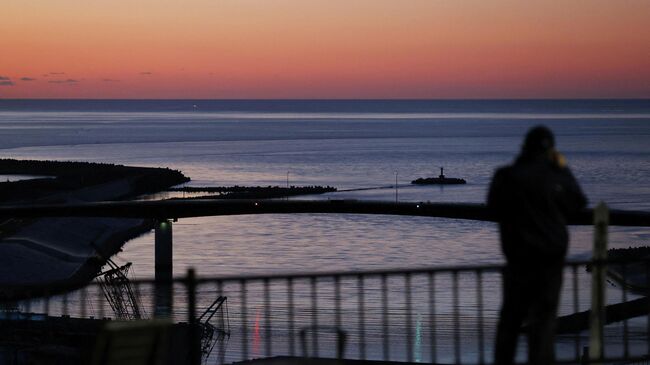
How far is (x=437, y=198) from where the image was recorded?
267 feet

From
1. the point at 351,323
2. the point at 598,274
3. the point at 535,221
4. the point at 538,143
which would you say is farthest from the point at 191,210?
the point at 538,143

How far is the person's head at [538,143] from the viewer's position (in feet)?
23.7

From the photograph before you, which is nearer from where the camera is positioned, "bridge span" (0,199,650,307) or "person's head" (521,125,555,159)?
"person's head" (521,125,555,159)

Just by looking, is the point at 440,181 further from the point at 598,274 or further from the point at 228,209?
the point at 598,274

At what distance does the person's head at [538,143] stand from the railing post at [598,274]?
4.61 feet

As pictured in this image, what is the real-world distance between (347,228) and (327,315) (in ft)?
104

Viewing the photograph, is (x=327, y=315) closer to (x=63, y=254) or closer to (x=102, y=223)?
(x=63, y=254)

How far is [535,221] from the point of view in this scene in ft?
24.0

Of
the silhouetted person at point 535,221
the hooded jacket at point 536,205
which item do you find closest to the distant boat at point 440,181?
the silhouetted person at point 535,221

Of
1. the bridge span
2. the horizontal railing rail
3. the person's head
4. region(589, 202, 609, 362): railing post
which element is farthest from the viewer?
the horizontal railing rail

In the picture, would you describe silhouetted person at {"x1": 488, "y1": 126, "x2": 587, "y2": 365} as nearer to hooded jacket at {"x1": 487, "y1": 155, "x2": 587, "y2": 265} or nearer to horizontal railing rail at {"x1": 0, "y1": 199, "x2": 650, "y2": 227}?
hooded jacket at {"x1": 487, "y1": 155, "x2": 587, "y2": 265}

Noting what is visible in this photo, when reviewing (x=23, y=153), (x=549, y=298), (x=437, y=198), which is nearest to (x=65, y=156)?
(x=23, y=153)

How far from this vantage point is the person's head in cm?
722

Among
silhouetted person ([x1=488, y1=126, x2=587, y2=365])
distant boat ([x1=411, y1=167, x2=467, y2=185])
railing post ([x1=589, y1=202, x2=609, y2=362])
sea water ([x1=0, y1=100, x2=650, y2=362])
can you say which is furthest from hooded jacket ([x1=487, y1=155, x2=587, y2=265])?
distant boat ([x1=411, y1=167, x2=467, y2=185])
